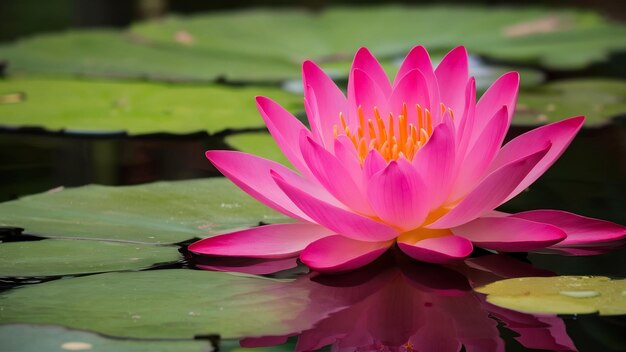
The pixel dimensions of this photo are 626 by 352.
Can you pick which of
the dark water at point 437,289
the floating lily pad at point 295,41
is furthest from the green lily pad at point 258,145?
the floating lily pad at point 295,41

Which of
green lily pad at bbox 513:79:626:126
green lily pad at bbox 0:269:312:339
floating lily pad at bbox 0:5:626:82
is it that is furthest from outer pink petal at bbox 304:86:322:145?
floating lily pad at bbox 0:5:626:82

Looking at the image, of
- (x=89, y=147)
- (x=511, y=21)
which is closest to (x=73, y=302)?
(x=89, y=147)

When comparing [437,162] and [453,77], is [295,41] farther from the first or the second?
[437,162]

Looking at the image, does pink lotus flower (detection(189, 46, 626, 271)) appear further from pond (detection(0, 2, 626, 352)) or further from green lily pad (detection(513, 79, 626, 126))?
green lily pad (detection(513, 79, 626, 126))

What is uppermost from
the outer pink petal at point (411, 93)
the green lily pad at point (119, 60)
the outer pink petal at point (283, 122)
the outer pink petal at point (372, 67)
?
the green lily pad at point (119, 60)

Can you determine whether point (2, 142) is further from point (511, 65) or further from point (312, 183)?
point (511, 65)

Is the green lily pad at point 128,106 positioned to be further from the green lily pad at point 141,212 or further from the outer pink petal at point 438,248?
the outer pink petal at point 438,248

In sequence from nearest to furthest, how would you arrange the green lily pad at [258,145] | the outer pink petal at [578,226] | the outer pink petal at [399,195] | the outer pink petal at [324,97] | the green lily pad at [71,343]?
the green lily pad at [71,343] → the outer pink petal at [399,195] → the outer pink petal at [578,226] → the outer pink petal at [324,97] → the green lily pad at [258,145]
